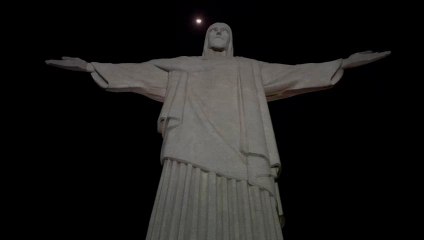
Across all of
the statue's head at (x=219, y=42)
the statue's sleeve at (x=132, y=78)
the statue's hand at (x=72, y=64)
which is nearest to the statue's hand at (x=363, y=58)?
the statue's head at (x=219, y=42)

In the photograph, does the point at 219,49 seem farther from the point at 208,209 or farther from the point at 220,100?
the point at 208,209

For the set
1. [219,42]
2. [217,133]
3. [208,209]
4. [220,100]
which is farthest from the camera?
[219,42]

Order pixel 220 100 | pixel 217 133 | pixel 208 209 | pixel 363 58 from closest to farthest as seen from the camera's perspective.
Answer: pixel 208 209 → pixel 217 133 → pixel 220 100 → pixel 363 58

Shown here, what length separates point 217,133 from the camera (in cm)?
328

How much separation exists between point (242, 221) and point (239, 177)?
34 cm

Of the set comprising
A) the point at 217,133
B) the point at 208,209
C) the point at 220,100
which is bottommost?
the point at 208,209

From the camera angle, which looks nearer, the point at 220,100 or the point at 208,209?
the point at 208,209

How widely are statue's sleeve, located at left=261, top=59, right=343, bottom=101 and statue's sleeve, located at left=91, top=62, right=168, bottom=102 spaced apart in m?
0.98

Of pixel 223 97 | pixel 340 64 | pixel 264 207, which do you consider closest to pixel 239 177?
pixel 264 207

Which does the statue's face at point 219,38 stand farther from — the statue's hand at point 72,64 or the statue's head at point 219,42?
the statue's hand at point 72,64

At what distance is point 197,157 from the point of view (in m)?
3.08

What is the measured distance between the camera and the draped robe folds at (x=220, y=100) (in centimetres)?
311

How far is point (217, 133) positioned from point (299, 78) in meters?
1.24

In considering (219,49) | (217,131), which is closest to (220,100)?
(217,131)
